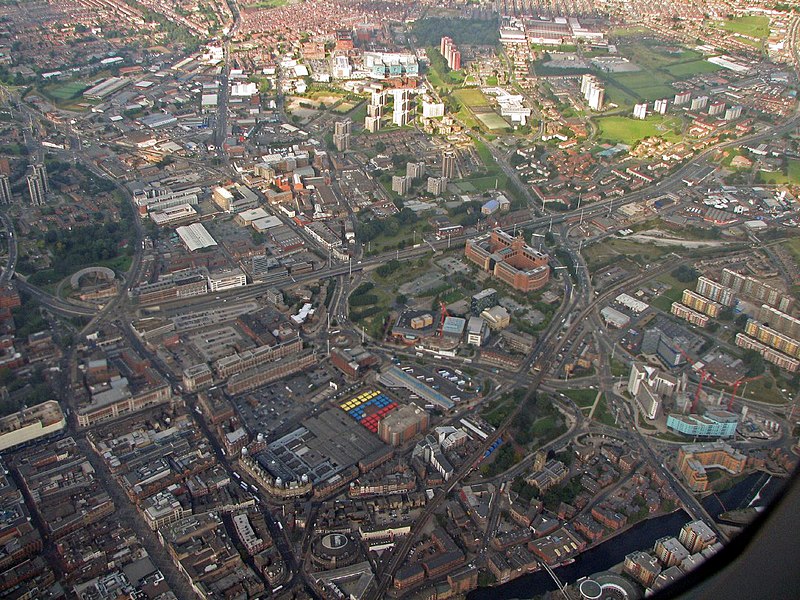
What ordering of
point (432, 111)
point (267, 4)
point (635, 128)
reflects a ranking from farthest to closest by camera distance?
point (267, 4) → point (432, 111) → point (635, 128)

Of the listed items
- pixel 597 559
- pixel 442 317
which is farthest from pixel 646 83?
pixel 597 559

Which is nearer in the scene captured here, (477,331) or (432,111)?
(477,331)

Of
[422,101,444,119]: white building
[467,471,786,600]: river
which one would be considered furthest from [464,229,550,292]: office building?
[422,101,444,119]: white building

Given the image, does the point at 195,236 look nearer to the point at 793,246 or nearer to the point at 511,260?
the point at 511,260

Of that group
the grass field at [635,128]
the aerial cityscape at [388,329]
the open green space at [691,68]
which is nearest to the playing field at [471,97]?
the aerial cityscape at [388,329]

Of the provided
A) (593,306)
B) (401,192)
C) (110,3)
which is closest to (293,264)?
(401,192)

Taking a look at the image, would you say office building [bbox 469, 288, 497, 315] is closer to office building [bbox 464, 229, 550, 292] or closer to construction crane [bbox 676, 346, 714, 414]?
office building [bbox 464, 229, 550, 292]

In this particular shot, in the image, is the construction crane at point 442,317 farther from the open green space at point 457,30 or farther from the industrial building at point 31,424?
the open green space at point 457,30
